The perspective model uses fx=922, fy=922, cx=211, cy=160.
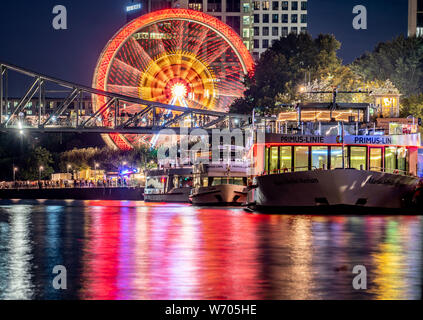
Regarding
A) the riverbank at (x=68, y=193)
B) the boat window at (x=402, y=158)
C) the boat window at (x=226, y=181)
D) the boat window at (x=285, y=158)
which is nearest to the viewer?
the boat window at (x=285, y=158)

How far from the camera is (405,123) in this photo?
4944cm

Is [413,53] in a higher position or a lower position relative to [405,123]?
higher

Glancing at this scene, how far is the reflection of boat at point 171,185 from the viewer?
6631 centimetres

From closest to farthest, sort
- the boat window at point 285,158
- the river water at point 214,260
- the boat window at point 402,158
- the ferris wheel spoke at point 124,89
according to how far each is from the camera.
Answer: the river water at point 214,260 → the boat window at point 285,158 → the boat window at point 402,158 → the ferris wheel spoke at point 124,89

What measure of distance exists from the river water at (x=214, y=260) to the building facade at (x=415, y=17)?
107916 mm

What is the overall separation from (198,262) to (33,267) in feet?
12.2

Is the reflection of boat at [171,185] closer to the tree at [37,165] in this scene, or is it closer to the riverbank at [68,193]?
the riverbank at [68,193]

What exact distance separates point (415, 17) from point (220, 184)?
3491 inches

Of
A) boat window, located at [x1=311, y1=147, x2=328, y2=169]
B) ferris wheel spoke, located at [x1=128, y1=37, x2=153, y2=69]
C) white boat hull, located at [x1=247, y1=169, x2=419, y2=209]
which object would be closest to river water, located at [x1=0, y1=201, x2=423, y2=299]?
white boat hull, located at [x1=247, y1=169, x2=419, y2=209]

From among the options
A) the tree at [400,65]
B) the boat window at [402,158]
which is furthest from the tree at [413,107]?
the boat window at [402,158]

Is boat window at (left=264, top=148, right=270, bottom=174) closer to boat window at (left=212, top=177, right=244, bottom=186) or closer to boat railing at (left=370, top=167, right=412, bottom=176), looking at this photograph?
boat railing at (left=370, top=167, right=412, bottom=176)

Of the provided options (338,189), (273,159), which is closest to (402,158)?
(338,189)

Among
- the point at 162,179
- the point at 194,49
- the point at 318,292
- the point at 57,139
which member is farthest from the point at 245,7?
the point at 318,292
